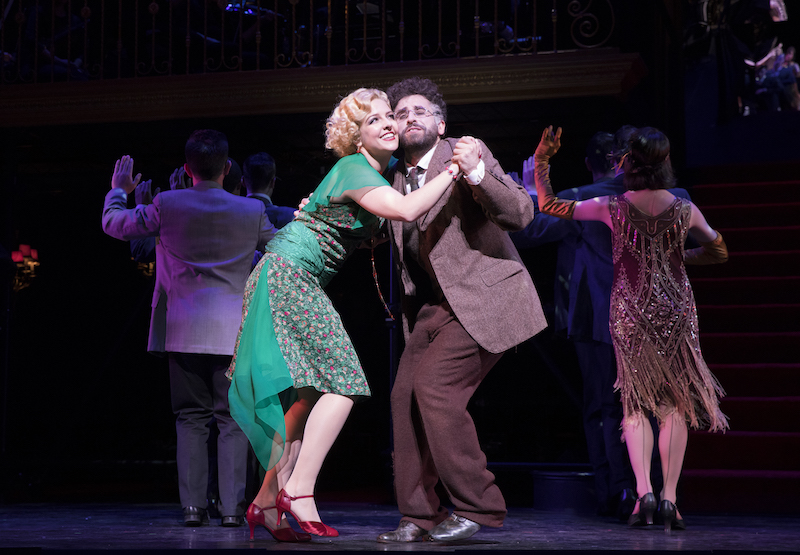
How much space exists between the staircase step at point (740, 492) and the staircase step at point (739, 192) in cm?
262

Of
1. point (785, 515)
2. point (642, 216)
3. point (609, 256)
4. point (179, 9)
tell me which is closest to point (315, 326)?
point (642, 216)

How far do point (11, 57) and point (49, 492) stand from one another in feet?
9.85

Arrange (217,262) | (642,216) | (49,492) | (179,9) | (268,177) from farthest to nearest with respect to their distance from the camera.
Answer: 1. (179,9)
2. (49,492)
3. (268,177)
4. (217,262)
5. (642,216)

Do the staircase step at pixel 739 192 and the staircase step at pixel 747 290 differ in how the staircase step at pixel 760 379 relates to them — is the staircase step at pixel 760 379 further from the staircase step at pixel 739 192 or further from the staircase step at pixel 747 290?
the staircase step at pixel 739 192

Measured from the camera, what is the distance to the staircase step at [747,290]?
547 centimetres

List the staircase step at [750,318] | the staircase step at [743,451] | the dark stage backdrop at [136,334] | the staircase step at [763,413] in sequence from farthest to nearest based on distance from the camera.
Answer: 1. the dark stage backdrop at [136,334]
2. the staircase step at [750,318]
3. the staircase step at [763,413]
4. the staircase step at [743,451]

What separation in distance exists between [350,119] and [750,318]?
133 inches

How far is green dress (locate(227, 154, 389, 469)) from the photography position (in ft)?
9.30

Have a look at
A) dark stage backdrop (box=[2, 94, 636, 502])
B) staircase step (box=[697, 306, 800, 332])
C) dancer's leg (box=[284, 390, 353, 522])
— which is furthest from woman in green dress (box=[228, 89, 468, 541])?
staircase step (box=[697, 306, 800, 332])

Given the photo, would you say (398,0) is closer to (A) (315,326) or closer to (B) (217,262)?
(B) (217,262)

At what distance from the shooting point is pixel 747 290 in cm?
557

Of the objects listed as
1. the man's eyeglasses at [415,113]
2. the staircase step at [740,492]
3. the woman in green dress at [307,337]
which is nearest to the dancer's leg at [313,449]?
the woman in green dress at [307,337]

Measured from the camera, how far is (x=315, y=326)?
2881 millimetres

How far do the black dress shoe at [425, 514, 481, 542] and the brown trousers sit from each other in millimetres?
22
